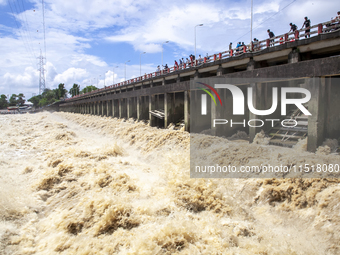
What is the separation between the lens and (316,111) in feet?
36.1

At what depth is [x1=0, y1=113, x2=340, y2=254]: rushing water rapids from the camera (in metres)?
6.30

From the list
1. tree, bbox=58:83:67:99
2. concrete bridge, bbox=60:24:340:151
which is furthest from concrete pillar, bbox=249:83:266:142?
tree, bbox=58:83:67:99

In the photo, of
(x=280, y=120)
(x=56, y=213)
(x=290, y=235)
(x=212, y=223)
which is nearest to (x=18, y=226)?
(x=56, y=213)

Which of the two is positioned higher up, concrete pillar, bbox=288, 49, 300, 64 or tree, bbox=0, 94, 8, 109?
tree, bbox=0, 94, 8, 109

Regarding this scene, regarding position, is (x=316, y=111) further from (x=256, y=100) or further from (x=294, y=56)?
(x=294, y=56)

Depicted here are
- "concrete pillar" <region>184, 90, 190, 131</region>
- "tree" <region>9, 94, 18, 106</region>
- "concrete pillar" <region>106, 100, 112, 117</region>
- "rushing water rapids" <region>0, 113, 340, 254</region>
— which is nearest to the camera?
"rushing water rapids" <region>0, 113, 340, 254</region>

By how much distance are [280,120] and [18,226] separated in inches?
644

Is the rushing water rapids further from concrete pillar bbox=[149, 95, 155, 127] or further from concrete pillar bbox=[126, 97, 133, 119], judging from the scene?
concrete pillar bbox=[126, 97, 133, 119]

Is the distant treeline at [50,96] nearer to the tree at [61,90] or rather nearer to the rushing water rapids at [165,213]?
the tree at [61,90]

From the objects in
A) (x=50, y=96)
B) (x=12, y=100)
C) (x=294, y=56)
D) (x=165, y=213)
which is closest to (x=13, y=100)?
(x=12, y=100)

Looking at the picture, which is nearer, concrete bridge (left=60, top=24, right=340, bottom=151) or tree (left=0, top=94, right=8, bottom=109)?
concrete bridge (left=60, top=24, right=340, bottom=151)

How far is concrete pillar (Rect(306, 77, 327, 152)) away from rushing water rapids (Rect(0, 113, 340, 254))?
7.02ft

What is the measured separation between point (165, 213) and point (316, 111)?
9.01 meters

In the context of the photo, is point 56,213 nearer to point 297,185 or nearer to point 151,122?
point 297,185
